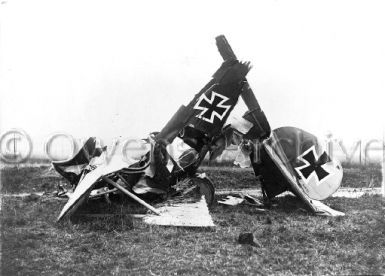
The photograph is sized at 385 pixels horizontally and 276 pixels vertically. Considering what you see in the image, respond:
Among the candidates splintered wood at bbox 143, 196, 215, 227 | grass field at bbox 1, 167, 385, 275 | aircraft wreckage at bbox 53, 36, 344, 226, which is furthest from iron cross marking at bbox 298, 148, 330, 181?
splintered wood at bbox 143, 196, 215, 227

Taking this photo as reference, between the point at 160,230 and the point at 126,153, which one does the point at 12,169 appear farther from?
the point at 160,230

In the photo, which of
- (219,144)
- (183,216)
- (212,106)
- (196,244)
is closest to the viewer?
(196,244)

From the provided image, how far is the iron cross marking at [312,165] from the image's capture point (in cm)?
1055

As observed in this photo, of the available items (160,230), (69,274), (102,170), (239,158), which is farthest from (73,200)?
(239,158)

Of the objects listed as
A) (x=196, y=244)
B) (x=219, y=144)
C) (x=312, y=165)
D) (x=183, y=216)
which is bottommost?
(x=183, y=216)

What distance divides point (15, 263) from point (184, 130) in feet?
18.5

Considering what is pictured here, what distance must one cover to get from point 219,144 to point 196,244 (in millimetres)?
4776

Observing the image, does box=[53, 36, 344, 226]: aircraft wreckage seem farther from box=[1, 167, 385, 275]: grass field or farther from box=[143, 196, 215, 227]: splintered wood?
box=[1, 167, 385, 275]: grass field

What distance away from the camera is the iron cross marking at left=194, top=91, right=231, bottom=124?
34.4ft

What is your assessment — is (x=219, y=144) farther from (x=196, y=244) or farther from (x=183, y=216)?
(x=196, y=244)

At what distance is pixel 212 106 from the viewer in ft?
34.7

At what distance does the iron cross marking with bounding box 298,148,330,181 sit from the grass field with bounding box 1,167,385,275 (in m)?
1.01

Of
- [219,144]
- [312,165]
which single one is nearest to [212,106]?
[219,144]

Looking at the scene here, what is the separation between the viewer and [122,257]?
20.9 ft
